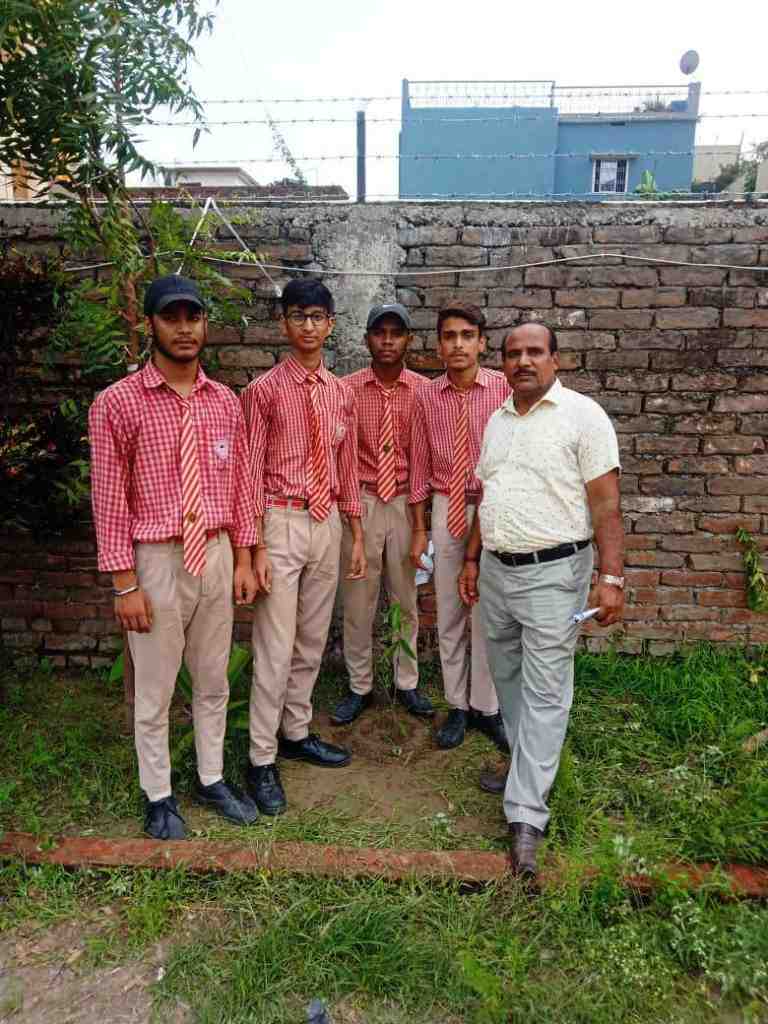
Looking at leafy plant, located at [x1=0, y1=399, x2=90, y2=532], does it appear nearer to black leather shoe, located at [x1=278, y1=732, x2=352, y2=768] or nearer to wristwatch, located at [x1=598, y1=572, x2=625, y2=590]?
black leather shoe, located at [x1=278, y1=732, x2=352, y2=768]

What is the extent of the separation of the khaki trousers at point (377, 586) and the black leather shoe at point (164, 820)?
3.72 feet

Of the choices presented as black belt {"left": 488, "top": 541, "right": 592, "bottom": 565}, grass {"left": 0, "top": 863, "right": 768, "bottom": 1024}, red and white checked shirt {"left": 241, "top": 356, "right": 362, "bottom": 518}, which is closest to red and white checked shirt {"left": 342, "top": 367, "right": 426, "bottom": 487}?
red and white checked shirt {"left": 241, "top": 356, "right": 362, "bottom": 518}

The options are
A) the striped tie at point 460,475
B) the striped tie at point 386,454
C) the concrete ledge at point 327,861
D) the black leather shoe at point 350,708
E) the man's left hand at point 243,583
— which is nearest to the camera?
the concrete ledge at point 327,861

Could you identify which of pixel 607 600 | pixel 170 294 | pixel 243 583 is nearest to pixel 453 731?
pixel 607 600

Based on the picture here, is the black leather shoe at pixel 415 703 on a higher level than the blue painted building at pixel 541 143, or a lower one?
lower

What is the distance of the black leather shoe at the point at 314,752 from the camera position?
3.20 m

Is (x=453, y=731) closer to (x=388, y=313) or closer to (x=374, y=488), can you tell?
(x=374, y=488)

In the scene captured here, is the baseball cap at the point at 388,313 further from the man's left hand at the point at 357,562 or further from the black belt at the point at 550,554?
the black belt at the point at 550,554

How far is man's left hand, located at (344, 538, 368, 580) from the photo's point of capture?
10.7 feet

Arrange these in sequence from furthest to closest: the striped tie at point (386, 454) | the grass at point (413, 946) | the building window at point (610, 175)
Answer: the building window at point (610, 175), the striped tie at point (386, 454), the grass at point (413, 946)

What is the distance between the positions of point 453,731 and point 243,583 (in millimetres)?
1294

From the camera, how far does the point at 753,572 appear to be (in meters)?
3.85

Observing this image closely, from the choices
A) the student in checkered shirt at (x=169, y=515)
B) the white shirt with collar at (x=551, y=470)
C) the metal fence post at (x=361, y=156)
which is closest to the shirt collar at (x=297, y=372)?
the student in checkered shirt at (x=169, y=515)

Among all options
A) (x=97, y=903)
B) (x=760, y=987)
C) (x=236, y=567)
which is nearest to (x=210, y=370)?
(x=236, y=567)
